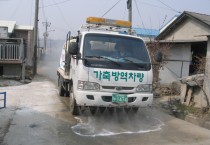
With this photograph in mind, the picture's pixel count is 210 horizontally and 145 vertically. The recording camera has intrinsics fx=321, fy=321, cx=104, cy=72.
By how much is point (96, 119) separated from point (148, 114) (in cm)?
206

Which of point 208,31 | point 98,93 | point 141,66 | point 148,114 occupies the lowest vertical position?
point 148,114

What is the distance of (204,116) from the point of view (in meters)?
9.59

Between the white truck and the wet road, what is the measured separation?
0.60 meters

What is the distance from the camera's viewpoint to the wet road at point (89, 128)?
703 cm

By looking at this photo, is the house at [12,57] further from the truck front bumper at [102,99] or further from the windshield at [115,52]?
the truck front bumper at [102,99]

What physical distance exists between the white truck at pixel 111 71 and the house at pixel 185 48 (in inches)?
264

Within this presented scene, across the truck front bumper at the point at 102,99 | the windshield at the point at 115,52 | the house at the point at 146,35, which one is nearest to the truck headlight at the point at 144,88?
the truck front bumper at the point at 102,99

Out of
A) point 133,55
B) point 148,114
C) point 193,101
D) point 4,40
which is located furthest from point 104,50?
point 4,40

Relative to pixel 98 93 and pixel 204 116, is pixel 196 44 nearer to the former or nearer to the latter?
pixel 204 116

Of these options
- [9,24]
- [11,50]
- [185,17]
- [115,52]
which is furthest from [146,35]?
[115,52]

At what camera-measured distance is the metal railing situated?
64.2 ft

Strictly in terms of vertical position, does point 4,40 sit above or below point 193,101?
above

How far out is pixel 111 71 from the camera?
809 centimetres

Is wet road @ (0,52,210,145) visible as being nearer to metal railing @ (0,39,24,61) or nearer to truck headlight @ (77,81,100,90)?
truck headlight @ (77,81,100,90)
